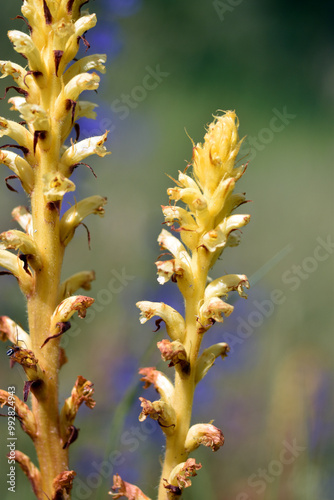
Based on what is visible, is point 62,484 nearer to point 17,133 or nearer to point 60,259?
point 60,259

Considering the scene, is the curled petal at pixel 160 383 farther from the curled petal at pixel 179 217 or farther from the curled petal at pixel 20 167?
the curled petal at pixel 20 167

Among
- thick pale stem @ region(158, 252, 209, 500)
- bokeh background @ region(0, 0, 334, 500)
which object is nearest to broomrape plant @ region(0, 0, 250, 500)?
thick pale stem @ region(158, 252, 209, 500)

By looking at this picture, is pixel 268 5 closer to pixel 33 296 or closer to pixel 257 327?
pixel 257 327

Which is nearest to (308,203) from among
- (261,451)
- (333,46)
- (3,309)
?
(333,46)

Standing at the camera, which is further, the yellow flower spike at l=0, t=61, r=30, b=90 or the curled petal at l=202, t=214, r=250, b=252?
the yellow flower spike at l=0, t=61, r=30, b=90

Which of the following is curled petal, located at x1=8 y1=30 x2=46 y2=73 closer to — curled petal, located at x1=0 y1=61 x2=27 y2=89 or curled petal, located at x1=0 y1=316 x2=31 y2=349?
curled petal, located at x1=0 y1=61 x2=27 y2=89

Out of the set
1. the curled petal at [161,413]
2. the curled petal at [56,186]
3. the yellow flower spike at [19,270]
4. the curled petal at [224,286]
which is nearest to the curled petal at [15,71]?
the curled petal at [56,186]

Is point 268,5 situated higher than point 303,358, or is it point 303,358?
point 268,5

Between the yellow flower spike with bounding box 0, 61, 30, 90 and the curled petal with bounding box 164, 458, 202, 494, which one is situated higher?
the yellow flower spike with bounding box 0, 61, 30, 90
